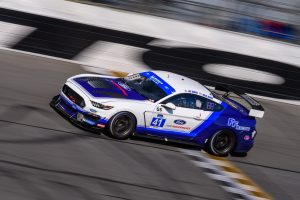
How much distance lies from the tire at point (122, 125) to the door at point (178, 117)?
0.34 metres

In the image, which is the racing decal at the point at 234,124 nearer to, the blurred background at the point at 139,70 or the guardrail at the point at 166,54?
the blurred background at the point at 139,70

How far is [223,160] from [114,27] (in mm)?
8358

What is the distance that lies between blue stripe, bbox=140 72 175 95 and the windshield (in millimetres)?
62

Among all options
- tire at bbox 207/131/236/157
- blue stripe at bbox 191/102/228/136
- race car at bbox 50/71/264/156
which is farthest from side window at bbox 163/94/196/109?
tire at bbox 207/131/236/157

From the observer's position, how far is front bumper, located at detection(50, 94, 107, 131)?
1219cm

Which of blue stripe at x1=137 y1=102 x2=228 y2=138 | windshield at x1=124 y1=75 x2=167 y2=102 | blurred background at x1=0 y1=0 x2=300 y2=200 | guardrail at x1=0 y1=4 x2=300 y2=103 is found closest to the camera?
blurred background at x1=0 y1=0 x2=300 y2=200

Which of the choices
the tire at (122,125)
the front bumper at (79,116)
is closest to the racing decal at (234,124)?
the tire at (122,125)

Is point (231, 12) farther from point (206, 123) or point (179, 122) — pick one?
point (179, 122)

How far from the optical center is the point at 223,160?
517 inches

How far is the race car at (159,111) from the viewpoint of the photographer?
12262 millimetres

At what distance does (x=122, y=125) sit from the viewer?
40.6ft

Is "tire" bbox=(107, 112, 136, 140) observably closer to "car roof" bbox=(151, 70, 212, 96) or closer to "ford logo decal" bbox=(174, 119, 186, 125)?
"ford logo decal" bbox=(174, 119, 186, 125)

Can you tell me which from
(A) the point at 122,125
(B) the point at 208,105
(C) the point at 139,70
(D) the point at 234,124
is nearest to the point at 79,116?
(A) the point at 122,125

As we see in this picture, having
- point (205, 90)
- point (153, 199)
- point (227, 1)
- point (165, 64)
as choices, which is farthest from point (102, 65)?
point (153, 199)
